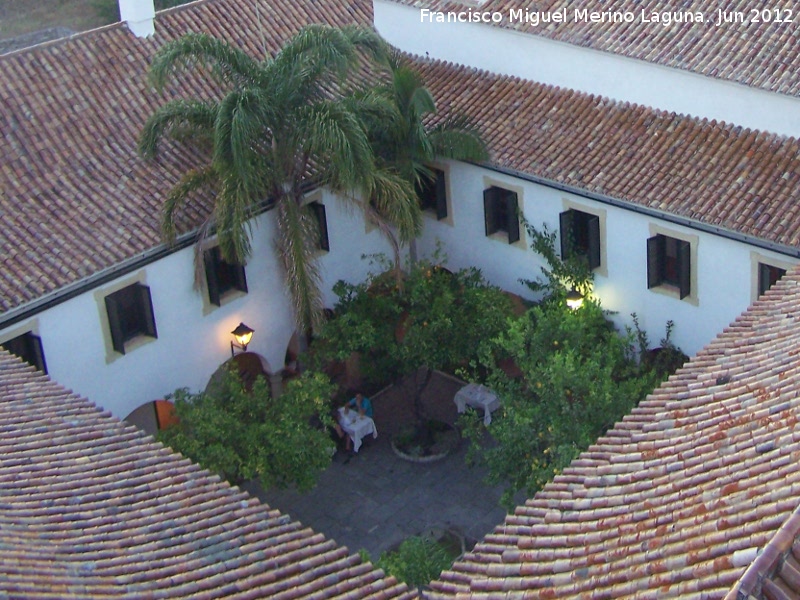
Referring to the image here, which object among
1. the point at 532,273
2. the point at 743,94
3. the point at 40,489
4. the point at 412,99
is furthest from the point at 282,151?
the point at 40,489

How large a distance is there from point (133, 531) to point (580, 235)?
12463 millimetres

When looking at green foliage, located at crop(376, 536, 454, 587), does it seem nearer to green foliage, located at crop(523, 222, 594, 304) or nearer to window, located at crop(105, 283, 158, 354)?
window, located at crop(105, 283, 158, 354)

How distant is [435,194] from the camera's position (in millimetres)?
25016

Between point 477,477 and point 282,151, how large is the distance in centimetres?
638

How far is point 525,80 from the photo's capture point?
2442cm

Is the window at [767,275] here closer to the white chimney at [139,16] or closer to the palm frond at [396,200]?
the palm frond at [396,200]

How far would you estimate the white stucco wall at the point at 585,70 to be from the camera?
21.2 meters

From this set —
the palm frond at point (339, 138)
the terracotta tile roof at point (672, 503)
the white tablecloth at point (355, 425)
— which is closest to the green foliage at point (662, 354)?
the white tablecloth at point (355, 425)

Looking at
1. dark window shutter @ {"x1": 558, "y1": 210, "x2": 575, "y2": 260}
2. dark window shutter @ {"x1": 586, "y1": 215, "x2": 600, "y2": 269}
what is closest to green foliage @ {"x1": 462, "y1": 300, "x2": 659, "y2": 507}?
dark window shutter @ {"x1": 586, "y1": 215, "x2": 600, "y2": 269}

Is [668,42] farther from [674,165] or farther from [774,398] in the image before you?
[774,398]

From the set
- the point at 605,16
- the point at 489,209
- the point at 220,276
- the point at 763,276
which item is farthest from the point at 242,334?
the point at 763,276

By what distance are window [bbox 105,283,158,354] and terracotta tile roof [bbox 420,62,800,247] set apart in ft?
21.0

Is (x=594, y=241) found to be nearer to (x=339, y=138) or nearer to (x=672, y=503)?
(x=339, y=138)

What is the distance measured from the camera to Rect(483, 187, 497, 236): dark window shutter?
24078 mm
